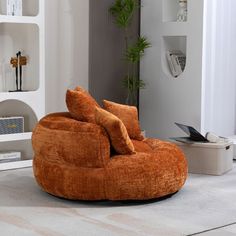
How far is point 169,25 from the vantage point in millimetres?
5797

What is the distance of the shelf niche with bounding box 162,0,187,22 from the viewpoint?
19.3ft

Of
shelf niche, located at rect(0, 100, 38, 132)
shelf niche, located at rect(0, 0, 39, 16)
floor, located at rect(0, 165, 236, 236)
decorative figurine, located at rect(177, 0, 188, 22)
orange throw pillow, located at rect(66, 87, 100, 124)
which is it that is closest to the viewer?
floor, located at rect(0, 165, 236, 236)

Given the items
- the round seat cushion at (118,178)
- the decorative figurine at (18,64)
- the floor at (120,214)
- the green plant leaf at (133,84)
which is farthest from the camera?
the green plant leaf at (133,84)

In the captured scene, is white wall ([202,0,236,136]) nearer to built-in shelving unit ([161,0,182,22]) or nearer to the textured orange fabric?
built-in shelving unit ([161,0,182,22])

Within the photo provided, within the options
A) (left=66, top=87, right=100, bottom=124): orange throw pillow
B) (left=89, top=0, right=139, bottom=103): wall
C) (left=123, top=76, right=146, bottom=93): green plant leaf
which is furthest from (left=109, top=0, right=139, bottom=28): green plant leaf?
(left=66, top=87, right=100, bottom=124): orange throw pillow

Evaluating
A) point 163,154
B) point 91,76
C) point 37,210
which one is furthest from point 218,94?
point 37,210

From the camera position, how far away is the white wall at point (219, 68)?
559 cm

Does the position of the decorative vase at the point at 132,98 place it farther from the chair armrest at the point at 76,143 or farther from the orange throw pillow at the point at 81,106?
the chair armrest at the point at 76,143

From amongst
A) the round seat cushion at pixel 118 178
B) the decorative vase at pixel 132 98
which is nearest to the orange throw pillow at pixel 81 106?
the round seat cushion at pixel 118 178

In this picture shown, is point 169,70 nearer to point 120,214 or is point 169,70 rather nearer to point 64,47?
point 64,47

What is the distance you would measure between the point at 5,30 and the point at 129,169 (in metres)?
1.97

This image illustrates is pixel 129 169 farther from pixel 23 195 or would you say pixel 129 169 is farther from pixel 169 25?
pixel 169 25

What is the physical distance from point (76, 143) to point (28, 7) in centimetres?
175

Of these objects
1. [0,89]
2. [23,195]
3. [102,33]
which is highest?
[102,33]
